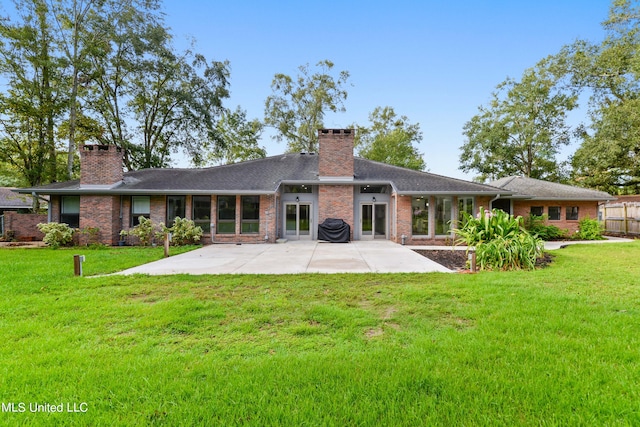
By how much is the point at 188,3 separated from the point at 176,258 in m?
12.3

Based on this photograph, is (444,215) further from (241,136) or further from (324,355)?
(241,136)

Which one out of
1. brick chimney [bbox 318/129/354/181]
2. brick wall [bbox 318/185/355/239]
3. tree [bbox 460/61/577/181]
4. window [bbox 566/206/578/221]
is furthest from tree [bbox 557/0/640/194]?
brick wall [bbox 318/185/355/239]

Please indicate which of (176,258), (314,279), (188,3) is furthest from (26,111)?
(314,279)

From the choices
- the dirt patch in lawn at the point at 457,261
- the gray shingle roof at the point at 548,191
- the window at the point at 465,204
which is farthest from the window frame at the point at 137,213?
the gray shingle roof at the point at 548,191

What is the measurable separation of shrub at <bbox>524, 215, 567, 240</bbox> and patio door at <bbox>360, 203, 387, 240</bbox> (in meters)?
8.02

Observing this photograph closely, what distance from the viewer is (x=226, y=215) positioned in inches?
540

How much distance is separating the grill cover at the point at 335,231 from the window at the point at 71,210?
37.8 ft

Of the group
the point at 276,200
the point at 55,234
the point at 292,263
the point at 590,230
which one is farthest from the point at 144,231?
the point at 590,230

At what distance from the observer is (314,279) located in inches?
243

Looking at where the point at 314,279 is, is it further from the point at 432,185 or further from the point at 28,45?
the point at 28,45

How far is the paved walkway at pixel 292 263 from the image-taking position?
717cm

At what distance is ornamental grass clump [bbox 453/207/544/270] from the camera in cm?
743

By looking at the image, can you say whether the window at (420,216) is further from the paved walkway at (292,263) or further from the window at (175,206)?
the window at (175,206)

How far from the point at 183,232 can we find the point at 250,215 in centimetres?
303
